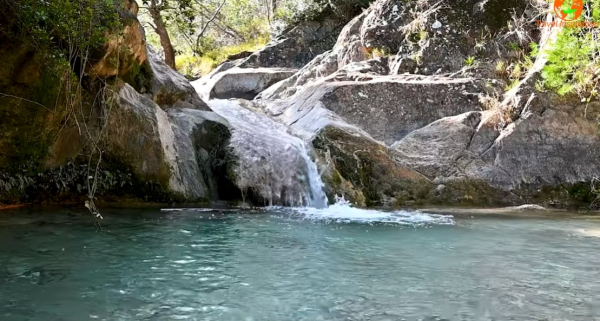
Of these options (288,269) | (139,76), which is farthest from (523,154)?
(139,76)

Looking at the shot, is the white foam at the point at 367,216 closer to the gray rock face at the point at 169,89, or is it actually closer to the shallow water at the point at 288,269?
the shallow water at the point at 288,269

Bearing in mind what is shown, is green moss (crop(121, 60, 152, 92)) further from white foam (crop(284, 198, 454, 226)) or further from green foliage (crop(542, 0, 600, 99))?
green foliage (crop(542, 0, 600, 99))

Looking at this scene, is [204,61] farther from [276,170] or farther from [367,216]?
[367,216]

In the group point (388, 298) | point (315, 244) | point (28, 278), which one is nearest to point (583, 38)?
point (315, 244)

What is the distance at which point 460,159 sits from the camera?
425 inches

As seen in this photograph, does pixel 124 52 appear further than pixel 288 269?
Yes

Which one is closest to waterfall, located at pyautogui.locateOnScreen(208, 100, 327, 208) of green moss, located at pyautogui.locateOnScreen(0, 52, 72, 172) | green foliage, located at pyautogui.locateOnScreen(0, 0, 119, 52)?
green moss, located at pyautogui.locateOnScreen(0, 52, 72, 172)

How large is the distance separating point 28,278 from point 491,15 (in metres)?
13.6

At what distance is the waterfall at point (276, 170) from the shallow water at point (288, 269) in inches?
81.9

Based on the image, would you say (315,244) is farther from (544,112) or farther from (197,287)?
(544,112)

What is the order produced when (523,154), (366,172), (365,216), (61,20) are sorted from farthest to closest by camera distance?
(523,154) < (366,172) < (365,216) < (61,20)

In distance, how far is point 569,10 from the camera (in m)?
11.6

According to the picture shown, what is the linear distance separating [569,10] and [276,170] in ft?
24.4

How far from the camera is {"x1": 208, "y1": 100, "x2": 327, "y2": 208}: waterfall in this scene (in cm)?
934
